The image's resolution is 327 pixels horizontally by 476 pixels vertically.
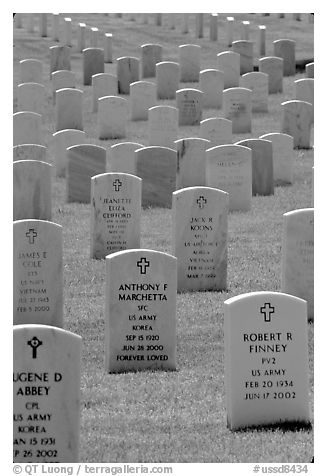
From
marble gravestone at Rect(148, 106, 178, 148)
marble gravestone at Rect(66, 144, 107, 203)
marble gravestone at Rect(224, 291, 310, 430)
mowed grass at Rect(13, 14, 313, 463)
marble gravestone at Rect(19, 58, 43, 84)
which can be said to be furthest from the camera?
marble gravestone at Rect(19, 58, 43, 84)

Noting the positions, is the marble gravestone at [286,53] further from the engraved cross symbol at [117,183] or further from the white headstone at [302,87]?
the engraved cross symbol at [117,183]

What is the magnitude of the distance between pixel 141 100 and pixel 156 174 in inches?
292

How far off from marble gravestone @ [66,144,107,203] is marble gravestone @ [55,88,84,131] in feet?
19.5

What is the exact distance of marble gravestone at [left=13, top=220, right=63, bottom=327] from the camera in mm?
11180

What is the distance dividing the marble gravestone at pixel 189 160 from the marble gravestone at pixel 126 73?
9.11 m

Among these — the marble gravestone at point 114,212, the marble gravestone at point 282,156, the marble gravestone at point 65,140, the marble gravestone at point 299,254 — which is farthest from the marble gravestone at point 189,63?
the marble gravestone at point 299,254

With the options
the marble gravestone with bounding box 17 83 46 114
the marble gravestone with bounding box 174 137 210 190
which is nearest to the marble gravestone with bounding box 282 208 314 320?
the marble gravestone with bounding box 174 137 210 190

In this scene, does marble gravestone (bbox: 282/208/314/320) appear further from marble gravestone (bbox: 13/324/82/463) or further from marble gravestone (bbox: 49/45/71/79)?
marble gravestone (bbox: 49/45/71/79)

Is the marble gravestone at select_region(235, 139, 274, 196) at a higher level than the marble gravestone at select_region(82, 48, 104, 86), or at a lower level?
lower

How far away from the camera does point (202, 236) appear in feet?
42.1

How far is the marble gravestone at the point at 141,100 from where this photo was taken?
80.1ft

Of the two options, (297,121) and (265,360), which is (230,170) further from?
(265,360)

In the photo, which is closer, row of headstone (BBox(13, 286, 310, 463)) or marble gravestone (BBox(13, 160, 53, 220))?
row of headstone (BBox(13, 286, 310, 463))

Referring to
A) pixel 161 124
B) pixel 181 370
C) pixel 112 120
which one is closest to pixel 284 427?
pixel 181 370
